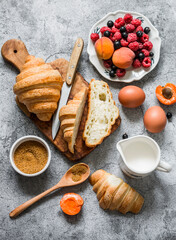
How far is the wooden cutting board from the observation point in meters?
2.09

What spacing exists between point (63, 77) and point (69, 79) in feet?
0.24

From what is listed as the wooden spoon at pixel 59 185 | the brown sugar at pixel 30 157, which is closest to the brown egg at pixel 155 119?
the wooden spoon at pixel 59 185

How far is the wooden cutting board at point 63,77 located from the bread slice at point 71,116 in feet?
0.23

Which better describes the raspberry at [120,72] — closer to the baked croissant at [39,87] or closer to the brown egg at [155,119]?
the brown egg at [155,119]

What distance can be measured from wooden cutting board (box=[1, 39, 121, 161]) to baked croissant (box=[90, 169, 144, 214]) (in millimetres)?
211

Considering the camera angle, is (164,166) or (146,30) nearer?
(164,166)

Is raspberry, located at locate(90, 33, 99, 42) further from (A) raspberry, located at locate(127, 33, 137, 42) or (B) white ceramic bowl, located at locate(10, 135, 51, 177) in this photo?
(B) white ceramic bowl, located at locate(10, 135, 51, 177)

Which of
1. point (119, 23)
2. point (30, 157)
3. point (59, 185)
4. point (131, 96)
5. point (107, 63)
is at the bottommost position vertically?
point (59, 185)

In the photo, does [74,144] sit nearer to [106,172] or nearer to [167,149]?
[106,172]

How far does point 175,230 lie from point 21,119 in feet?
4.55

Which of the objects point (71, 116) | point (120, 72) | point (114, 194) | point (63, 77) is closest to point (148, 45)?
point (120, 72)

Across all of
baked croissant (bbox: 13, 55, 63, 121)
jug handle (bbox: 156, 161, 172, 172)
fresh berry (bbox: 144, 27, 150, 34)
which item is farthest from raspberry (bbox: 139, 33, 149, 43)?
jug handle (bbox: 156, 161, 172, 172)

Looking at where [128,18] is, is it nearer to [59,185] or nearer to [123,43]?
[123,43]

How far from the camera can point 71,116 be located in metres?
1.97
